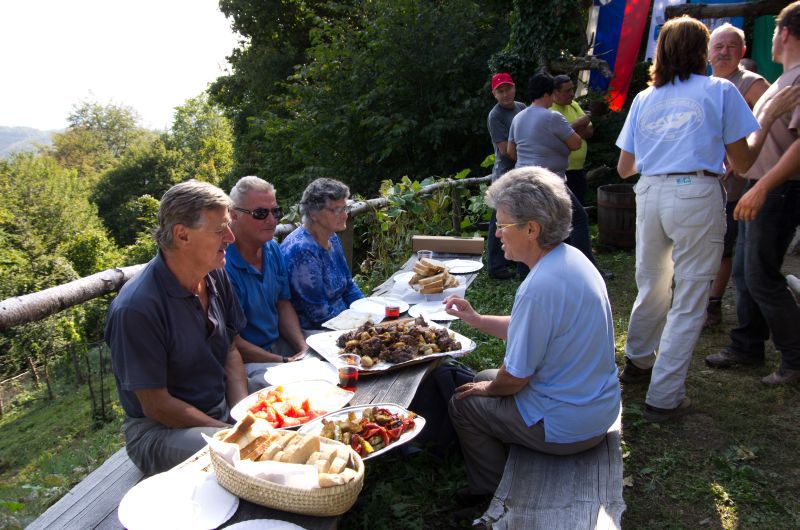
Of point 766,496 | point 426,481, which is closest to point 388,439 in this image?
point 426,481

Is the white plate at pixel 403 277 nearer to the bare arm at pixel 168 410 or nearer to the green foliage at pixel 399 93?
the bare arm at pixel 168 410

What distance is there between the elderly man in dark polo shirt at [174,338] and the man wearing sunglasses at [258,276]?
0.62 metres

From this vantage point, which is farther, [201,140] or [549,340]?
[201,140]

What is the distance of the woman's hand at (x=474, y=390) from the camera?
255 centimetres

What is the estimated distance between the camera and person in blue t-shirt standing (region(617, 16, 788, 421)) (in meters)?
3.22

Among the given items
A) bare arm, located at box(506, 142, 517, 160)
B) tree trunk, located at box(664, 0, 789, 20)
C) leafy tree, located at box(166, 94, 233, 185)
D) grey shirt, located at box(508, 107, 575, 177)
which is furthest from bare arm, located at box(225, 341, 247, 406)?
leafy tree, located at box(166, 94, 233, 185)

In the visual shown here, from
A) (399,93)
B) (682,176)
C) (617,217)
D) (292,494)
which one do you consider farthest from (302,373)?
(399,93)

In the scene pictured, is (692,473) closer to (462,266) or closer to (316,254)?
(462,266)

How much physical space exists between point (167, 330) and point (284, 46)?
71.6ft

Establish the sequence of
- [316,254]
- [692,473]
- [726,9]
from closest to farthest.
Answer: [692,473] < [316,254] < [726,9]

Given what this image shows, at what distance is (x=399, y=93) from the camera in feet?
43.9

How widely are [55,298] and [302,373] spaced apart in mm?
1209

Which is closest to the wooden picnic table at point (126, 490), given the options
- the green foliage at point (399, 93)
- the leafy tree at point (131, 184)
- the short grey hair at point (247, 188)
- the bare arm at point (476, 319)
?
the bare arm at point (476, 319)

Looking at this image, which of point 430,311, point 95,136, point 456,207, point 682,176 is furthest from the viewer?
point 95,136
